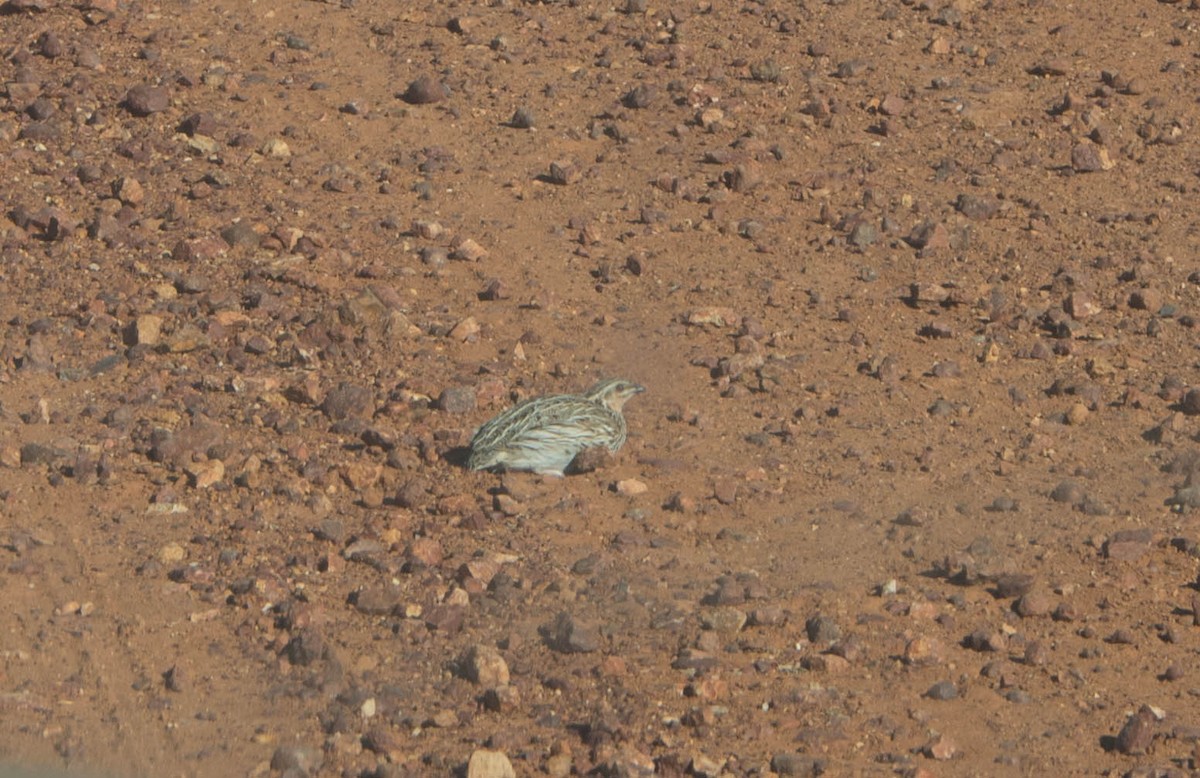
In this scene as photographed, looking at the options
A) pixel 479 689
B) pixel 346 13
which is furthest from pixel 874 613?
pixel 346 13

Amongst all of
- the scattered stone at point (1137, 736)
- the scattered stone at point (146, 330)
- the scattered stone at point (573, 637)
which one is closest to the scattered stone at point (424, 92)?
the scattered stone at point (146, 330)

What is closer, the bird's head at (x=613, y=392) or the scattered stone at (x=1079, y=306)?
the bird's head at (x=613, y=392)

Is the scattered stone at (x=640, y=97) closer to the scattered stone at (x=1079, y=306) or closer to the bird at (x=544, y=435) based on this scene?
the scattered stone at (x=1079, y=306)

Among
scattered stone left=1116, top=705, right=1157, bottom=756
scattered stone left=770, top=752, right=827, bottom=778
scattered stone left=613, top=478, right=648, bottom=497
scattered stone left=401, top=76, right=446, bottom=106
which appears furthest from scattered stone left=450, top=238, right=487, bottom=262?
scattered stone left=1116, top=705, right=1157, bottom=756

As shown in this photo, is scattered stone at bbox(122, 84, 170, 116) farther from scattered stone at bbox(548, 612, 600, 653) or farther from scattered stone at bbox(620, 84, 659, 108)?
scattered stone at bbox(548, 612, 600, 653)

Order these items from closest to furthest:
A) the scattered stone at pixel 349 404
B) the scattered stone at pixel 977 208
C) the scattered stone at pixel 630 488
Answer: the scattered stone at pixel 630 488 < the scattered stone at pixel 349 404 < the scattered stone at pixel 977 208

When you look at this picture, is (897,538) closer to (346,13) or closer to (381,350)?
(381,350)
